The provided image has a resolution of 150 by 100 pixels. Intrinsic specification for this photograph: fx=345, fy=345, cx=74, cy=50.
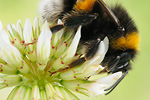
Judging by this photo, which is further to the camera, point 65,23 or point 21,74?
point 21,74

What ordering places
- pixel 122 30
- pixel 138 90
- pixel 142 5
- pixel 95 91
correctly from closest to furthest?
pixel 122 30
pixel 95 91
pixel 138 90
pixel 142 5

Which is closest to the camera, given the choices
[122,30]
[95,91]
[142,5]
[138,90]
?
[122,30]

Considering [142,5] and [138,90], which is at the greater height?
[142,5]

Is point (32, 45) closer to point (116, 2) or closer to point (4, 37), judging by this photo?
point (4, 37)

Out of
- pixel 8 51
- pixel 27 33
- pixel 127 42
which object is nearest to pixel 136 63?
pixel 127 42

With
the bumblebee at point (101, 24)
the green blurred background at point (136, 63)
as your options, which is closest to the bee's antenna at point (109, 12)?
the bumblebee at point (101, 24)

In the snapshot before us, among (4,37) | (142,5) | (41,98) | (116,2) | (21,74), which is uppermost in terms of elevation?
(142,5)

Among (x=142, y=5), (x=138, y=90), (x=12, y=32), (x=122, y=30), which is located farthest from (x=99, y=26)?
(x=142, y=5)

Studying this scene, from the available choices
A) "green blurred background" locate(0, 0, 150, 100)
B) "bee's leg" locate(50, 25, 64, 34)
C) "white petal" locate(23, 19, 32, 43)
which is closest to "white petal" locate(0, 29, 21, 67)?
"white petal" locate(23, 19, 32, 43)
